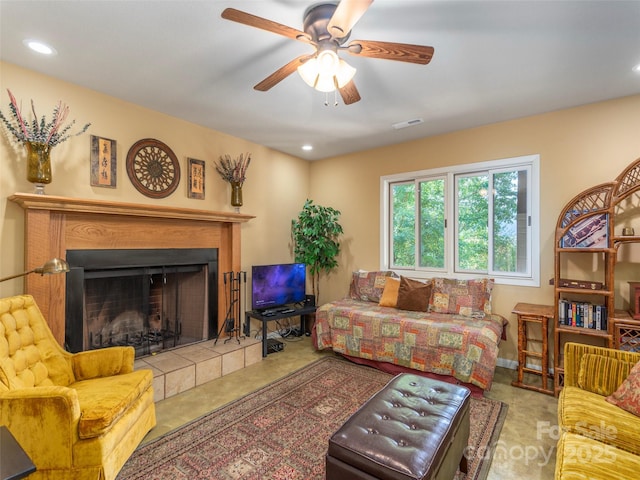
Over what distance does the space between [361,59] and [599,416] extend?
2.59m

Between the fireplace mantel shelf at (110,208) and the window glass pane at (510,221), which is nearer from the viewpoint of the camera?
the fireplace mantel shelf at (110,208)

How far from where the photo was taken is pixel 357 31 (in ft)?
6.52

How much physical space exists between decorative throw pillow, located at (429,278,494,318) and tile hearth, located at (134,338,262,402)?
2.11 metres

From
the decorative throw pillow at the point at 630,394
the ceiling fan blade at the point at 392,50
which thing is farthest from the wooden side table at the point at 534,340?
the ceiling fan blade at the point at 392,50

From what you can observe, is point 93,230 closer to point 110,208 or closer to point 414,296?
point 110,208

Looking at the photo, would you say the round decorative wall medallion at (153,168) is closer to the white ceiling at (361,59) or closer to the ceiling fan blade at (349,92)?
the white ceiling at (361,59)

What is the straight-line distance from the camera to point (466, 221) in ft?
12.4

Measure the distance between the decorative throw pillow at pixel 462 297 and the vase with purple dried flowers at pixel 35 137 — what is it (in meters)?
3.81

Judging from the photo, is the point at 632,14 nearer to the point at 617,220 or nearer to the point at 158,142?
the point at 617,220

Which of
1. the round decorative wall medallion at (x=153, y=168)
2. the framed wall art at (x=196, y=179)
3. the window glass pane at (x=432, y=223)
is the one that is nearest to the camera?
the round decorative wall medallion at (x=153, y=168)

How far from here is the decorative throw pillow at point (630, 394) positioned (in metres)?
1.67

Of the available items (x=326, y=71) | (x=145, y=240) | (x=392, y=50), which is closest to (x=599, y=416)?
(x=392, y=50)

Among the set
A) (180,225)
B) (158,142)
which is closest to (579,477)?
(180,225)

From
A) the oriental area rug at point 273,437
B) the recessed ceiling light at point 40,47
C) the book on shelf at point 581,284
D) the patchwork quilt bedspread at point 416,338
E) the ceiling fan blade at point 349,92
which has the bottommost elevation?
the oriental area rug at point 273,437
